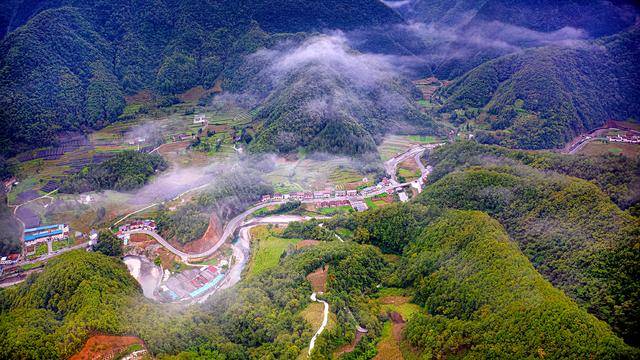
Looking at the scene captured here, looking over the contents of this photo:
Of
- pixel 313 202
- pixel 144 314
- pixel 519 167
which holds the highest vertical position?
pixel 519 167

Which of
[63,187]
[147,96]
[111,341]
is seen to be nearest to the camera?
[111,341]

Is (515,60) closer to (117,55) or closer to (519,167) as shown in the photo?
(519,167)

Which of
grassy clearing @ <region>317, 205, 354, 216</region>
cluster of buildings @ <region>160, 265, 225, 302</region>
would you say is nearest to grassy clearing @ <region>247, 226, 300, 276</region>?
cluster of buildings @ <region>160, 265, 225, 302</region>

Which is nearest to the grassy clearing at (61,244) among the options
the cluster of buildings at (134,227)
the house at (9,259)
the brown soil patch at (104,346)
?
the house at (9,259)

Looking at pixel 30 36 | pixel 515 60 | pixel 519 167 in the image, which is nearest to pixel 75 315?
pixel 519 167

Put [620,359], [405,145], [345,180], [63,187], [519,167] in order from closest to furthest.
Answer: [620,359], [519,167], [63,187], [345,180], [405,145]

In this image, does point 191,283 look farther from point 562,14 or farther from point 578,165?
point 562,14

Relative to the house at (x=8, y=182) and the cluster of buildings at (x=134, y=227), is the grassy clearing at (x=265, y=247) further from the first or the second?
the house at (x=8, y=182)
